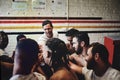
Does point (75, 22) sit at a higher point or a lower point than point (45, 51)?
higher

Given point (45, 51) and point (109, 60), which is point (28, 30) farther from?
point (109, 60)

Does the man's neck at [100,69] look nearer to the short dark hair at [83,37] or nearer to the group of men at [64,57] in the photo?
the group of men at [64,57]

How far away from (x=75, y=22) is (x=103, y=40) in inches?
20.9

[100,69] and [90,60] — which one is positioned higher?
[90,60]


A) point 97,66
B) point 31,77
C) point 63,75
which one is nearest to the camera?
point 31,77

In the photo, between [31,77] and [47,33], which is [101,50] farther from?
[31,77]

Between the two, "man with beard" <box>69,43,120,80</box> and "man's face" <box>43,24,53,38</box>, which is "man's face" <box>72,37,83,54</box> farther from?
"man's face" <box>43,24,53,38</box>

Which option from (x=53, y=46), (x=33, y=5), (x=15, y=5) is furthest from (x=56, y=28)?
(x=15, y=5)

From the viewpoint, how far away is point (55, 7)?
3309 millimetres

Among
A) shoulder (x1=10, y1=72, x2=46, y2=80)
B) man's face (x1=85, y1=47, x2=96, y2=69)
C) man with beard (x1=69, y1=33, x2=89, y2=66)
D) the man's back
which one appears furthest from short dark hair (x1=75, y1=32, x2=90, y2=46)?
shoulder (x1=10, y1=72, x2=46, y2=80)

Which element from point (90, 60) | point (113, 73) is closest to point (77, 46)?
point (90, 60)

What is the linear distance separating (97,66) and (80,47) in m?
0.39

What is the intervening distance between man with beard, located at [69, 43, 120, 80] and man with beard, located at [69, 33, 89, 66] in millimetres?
63

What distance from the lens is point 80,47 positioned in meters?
3.41
